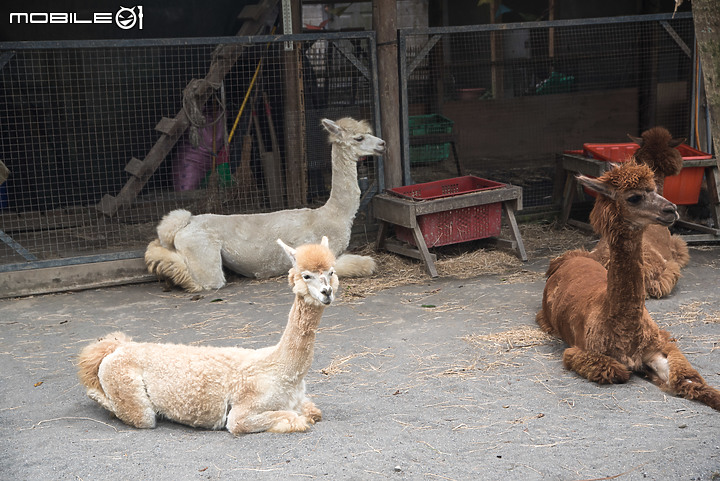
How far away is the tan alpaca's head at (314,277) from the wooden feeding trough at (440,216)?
11.3ft

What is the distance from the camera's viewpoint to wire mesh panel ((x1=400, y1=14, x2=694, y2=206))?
11.4 metres

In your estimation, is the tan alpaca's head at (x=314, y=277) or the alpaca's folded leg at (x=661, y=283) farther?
the alpaca's folded leg at (x=661, y=283)

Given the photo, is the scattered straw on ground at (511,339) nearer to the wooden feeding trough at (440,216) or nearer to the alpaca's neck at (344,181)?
the wooden feeding trough at (440,216)

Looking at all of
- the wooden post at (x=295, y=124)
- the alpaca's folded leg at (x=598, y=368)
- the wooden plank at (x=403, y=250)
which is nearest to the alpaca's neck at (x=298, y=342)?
the alpaca's folded leg at (x=598, y=368)

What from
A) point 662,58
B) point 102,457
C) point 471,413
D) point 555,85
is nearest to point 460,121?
point 555,85

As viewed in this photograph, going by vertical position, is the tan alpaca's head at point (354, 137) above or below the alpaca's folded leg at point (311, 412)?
above

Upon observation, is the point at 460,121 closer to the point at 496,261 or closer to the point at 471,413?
the point at 496,261

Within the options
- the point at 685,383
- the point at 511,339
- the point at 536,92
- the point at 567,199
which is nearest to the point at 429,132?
the point at 536,92

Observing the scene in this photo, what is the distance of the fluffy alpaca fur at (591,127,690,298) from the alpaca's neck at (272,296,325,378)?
3121 millimetres

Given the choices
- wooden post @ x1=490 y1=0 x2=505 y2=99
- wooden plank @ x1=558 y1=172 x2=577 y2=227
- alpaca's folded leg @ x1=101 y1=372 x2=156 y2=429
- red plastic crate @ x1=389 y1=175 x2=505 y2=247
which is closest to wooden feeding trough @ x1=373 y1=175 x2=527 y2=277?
red plastic crate @ x1=389 y1=175 x2=505 y2=247

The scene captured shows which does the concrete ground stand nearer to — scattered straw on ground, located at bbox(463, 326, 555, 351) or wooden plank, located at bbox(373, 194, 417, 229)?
scattered straw on ground, located at bbox(463, 326, 555, 351)

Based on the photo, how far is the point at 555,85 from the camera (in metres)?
12.0

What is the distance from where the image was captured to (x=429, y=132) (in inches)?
425

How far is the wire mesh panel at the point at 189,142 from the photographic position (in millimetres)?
8289
